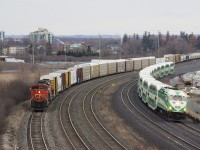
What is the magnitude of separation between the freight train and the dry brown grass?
578 cm

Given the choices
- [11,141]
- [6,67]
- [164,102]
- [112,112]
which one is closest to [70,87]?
[112,112]

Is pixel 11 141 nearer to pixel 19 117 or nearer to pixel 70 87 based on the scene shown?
pixel 19 117

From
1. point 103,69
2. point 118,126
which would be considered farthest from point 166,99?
point 103,69

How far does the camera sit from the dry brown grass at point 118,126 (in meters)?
28.1

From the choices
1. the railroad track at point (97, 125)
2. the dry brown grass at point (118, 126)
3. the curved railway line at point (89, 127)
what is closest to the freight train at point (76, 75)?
the curved railway line at point (89, 127)

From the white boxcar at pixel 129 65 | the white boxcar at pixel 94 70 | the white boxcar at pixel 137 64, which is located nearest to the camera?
the white boxcar at pixel 94 70

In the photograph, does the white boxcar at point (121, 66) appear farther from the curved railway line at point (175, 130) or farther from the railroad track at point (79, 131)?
the curved railway line at point (175, 130)

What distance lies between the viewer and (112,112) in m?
40.3

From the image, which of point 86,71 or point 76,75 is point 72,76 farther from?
point 86,71

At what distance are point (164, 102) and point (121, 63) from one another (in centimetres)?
4691

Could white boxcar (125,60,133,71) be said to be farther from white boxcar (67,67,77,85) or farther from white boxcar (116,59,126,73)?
white boxcar (67,67,77,85)

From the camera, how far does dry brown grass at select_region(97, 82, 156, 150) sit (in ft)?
92.1

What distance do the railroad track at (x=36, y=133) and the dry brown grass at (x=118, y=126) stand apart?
19.2ft

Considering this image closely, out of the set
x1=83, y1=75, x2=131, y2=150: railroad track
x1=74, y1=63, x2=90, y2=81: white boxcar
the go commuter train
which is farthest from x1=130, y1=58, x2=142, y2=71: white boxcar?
the go commuter train
